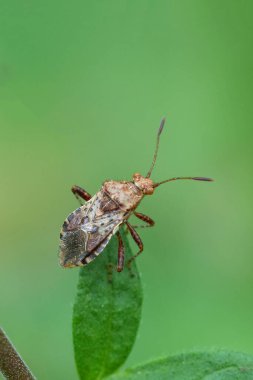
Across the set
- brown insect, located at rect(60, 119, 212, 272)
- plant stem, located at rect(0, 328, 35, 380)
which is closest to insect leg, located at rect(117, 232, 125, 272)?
brown insect, located at rect(60, 119, 212, 272)

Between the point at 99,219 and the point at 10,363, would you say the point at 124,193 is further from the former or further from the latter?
the point at 10,363

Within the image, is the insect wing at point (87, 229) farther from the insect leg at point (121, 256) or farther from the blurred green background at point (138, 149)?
the blurred green background at point (138, 149)

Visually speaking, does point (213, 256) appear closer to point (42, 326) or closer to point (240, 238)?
point (240, 238)

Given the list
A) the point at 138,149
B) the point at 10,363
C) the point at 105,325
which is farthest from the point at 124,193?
the point at 10,363

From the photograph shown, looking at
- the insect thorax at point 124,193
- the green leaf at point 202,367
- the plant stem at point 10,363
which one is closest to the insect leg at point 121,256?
the green leaf at point 202,367

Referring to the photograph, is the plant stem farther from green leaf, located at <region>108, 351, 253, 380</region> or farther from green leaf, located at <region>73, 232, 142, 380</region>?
green leaf, located at <region>108, 351, 253, 380</region>

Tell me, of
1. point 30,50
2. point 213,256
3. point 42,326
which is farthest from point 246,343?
point 30,50
